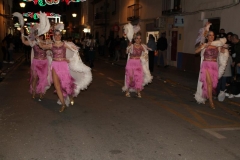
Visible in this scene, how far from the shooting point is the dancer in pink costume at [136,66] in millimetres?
8898

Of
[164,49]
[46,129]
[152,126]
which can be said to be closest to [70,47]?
[46,129]

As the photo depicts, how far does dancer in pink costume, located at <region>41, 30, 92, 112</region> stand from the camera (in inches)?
281

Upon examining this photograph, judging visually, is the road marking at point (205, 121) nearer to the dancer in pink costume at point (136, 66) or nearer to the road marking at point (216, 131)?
the road marking at point (216, 131)

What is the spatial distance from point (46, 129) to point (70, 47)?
2.25 metres

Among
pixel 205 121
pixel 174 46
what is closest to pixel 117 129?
pixel 205 121

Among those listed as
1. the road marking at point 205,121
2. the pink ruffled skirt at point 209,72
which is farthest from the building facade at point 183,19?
the road marking at point 205,121

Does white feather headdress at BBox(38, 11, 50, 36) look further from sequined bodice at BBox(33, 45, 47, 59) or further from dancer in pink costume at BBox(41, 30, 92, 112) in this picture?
sequined bodice at BBox(33, 45, 47, 59)

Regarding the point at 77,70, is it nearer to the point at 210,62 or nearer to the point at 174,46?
the point at 210,62

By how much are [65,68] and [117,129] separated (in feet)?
7.27

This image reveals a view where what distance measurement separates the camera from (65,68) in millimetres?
7227

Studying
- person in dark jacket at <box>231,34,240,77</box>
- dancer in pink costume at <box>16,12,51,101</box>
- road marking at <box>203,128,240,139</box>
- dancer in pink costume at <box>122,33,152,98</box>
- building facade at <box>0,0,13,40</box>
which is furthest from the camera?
building facade at <box>0,0,13,40</box>

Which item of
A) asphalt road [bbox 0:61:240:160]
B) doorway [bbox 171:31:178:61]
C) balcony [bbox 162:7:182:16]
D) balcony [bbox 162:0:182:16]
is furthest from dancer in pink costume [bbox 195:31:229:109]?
doorway [bbox 171:31:178:61]

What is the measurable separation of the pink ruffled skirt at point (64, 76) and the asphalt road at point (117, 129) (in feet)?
1.61

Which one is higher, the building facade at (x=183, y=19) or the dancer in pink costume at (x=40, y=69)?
the building facade at (x=183, y=19)
